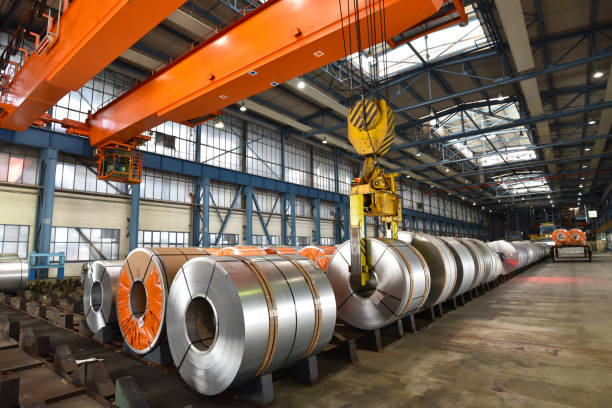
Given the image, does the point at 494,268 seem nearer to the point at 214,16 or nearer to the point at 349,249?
the point at 349,249

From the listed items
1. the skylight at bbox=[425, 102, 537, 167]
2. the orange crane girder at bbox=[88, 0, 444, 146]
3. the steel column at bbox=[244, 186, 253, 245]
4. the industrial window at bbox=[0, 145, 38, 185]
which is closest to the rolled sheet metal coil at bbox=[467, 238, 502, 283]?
the orange crane girder at bbox=[88, 0, 444, 146]

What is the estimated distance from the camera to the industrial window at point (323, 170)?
24.0 m

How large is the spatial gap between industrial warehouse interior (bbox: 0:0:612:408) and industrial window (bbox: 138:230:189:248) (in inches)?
4.0

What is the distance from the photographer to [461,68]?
1392cm

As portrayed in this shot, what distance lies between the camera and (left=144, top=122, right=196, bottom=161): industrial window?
15.3m

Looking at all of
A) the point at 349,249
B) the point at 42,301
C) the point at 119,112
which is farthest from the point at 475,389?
the point at 119,112

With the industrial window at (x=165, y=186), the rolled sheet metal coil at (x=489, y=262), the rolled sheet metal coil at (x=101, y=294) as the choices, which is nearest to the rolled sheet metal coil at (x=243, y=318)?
the rolled sheet metal coil at (x=101, y=294)

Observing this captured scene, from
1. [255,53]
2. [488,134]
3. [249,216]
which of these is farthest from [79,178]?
[488,134]

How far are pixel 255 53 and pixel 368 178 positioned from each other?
3.02m

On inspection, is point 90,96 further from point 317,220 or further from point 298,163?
point 317,220

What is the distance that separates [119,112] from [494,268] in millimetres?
10743

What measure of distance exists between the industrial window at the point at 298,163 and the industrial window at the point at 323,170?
654 millimetres

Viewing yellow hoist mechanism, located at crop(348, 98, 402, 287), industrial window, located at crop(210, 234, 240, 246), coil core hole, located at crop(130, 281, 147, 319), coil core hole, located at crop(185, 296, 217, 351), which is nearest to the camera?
coil core hole, located at crop(185, 296, 217, 351)

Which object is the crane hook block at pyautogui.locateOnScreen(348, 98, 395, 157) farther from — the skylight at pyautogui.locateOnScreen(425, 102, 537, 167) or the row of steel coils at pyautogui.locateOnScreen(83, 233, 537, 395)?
the skylight at pyautogui.locateOnScreen(425, 102, 537, 167)
